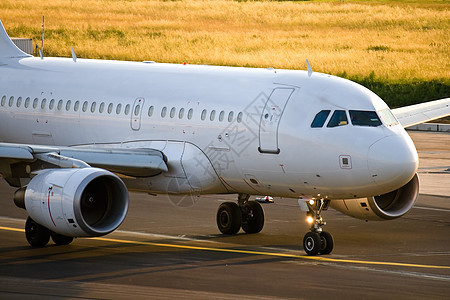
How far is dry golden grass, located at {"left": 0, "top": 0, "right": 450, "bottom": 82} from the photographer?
2815 inches

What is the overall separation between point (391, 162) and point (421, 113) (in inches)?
→ 333

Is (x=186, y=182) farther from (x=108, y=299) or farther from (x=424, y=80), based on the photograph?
(x=424, y=80)

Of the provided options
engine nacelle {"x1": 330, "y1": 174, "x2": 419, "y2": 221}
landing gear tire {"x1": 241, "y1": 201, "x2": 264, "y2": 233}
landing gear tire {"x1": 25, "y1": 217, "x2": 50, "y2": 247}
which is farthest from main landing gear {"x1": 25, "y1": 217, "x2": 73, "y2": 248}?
engine nacelle {"x1": 330, "y1": 174, "x2": 419, "y2": 221}

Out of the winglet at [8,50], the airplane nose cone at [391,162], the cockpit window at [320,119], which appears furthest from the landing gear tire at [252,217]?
the winglet at [8,50]

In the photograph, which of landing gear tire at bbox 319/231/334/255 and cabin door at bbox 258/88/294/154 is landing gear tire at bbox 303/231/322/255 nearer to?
landing gear tire at bbox 319/231/334/255

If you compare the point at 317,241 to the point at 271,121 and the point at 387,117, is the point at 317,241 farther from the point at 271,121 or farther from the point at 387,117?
the point at 387,117

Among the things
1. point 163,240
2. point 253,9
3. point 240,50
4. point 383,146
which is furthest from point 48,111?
point 253,9

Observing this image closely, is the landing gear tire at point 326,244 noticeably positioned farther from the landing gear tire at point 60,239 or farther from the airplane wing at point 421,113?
the airplane wing at point 421,113

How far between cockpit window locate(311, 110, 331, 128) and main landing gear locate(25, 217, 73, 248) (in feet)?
21.0

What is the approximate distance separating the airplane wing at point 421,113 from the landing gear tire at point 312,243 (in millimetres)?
6789

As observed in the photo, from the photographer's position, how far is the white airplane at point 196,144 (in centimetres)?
2439

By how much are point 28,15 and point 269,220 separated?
5117 centimetres

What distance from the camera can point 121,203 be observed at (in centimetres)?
2489

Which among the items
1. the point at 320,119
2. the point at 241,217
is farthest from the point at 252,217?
the point at 320,119
